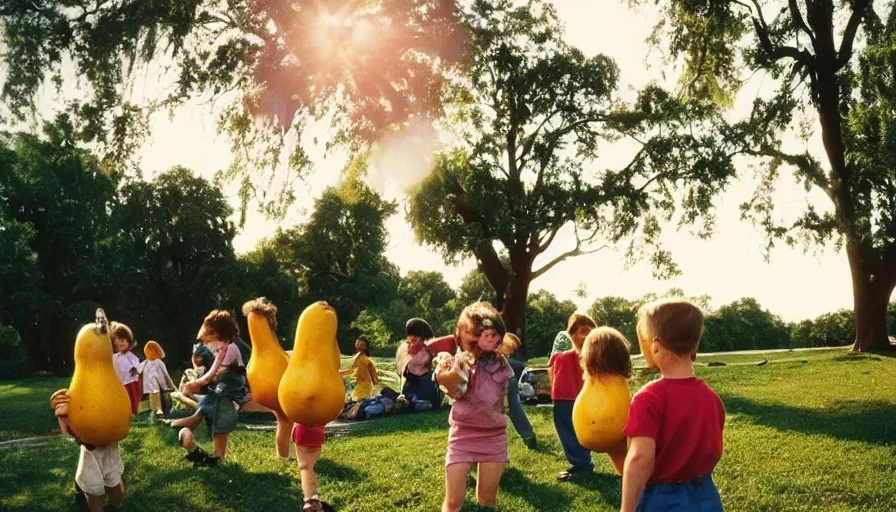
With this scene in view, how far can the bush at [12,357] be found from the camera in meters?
41.8

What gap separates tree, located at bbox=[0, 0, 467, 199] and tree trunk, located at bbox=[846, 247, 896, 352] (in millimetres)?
20628

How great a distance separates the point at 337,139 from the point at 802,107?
16.9 meters

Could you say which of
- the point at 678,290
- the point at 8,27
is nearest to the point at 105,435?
the point at 8,27

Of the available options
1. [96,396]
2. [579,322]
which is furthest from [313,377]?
[579,322]

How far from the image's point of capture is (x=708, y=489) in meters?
3.54

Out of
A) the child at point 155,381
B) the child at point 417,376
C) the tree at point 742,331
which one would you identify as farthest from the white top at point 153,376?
the tree at point 742,331

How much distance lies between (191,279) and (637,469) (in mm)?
46060

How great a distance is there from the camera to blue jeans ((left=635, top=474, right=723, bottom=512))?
11.3ft

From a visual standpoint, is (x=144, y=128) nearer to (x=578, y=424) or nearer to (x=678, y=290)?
(x=578, y=424)

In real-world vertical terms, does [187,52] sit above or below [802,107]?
below

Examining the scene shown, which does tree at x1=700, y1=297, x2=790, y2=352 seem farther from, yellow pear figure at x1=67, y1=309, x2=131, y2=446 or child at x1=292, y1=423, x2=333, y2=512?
yellow pear figure at x1=67, y1=309, x2=131, y2=446

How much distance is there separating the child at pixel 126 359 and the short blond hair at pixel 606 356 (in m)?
7.53

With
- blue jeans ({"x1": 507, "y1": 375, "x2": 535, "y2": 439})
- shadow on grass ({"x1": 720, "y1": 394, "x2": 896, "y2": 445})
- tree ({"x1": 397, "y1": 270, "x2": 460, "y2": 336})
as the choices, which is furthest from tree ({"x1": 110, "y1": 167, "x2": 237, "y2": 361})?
blue jeans ({"x1": 507, "y1": 375, "x2": 535, "y2": 439})

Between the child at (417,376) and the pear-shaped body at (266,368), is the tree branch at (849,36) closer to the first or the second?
the child at (417,376)
